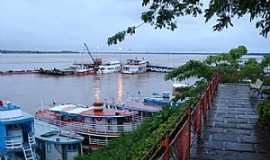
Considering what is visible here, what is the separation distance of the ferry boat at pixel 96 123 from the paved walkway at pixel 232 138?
53.6 ft

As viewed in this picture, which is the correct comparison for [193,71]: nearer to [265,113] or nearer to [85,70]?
[265,113]

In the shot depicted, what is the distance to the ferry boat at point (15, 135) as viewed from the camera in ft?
74.5

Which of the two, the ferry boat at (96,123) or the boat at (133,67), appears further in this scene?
the boat at (133,67)

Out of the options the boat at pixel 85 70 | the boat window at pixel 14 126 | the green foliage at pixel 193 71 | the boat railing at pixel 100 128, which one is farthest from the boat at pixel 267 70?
the boat at pixel 85 70

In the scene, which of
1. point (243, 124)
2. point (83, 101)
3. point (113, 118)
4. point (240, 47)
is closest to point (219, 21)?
point (243, 124)

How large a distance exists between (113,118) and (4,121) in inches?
362

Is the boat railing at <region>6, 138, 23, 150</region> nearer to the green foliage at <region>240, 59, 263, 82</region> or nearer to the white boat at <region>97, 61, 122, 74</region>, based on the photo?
the green foliage at <region>240, 59, 263, 82</region>

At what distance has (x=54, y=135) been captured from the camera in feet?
90.6

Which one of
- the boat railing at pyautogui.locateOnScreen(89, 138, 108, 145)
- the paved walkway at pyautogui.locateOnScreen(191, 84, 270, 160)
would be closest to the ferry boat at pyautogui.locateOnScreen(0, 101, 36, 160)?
the boat railing at pyautogui.locateOnScreen(89, 138, 108, 145)

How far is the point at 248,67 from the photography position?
24.0m

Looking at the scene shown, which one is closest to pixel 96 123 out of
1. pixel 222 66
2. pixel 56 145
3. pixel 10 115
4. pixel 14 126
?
pixel 56 145

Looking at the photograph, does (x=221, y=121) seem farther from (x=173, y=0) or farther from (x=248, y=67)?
(x=248, y=67)

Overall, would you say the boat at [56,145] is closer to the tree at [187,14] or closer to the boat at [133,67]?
the tree at [187,14]

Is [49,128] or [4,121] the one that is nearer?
[4,121]
